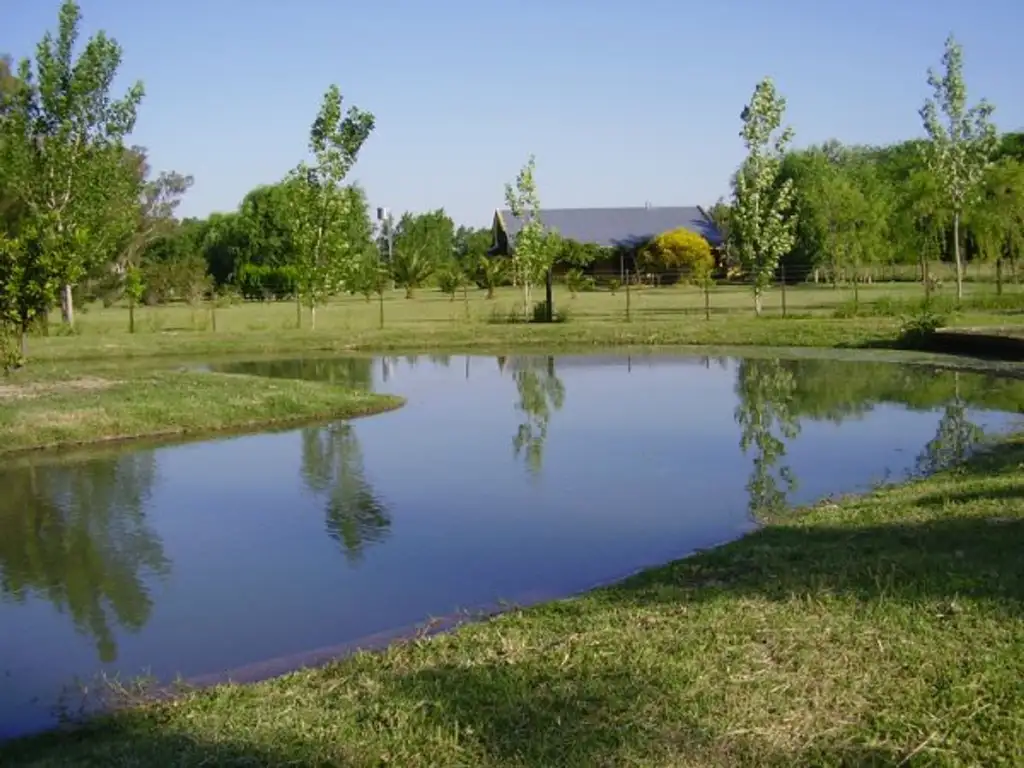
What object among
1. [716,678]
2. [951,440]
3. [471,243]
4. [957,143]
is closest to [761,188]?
[957,143]

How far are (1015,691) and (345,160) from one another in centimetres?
3154

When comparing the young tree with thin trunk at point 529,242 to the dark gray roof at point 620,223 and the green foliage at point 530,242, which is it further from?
the dark gray roof at point 620,223

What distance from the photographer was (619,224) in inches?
2687

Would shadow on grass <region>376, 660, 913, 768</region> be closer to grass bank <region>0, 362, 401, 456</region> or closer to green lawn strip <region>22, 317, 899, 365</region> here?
grass bank <region>0, 362, 401, 456</region>

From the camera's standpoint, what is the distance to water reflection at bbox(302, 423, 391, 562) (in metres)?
9.58

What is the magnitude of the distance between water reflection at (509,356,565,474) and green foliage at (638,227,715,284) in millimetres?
32855

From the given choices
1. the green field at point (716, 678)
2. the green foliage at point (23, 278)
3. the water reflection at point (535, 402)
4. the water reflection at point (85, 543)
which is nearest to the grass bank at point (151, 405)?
the green foliage at point (23, 278)

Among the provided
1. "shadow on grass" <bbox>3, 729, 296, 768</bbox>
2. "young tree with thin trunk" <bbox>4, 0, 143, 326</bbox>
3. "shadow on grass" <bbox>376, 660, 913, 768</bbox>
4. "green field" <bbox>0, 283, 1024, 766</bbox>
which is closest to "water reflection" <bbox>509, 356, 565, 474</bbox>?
"green field" <bbox>0, 283, 1024, 766</bbox>

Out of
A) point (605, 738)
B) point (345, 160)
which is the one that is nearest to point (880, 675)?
point (605, 738)

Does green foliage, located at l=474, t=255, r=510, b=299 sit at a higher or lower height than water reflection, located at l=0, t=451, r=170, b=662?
higher

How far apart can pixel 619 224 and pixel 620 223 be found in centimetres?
16

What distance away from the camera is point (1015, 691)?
4.57 meters

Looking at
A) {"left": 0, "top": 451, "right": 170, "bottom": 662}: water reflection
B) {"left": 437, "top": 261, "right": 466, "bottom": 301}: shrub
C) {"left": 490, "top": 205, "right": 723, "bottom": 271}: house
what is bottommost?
{"left": 0, "top": 451, "right": 170, "bottom": 662}: water reflection

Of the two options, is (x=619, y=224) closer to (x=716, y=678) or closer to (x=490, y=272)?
(x=490, y=272)
